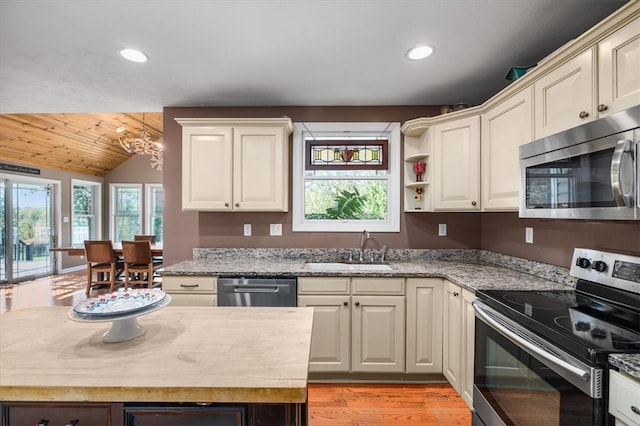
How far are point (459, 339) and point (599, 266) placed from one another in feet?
3.03

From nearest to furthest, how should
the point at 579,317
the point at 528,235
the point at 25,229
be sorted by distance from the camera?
the point at 579,317 < the point at 528,235 < the point at 25,229

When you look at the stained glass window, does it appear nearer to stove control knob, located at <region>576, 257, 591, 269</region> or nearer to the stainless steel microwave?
the stainless steel microwave

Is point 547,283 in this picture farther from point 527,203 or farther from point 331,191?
point 331,191

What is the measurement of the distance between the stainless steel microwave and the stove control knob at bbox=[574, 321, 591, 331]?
453 millimetres

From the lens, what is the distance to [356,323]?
232 centimetres

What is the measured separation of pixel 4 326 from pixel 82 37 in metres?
1.71

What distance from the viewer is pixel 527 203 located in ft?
5.66

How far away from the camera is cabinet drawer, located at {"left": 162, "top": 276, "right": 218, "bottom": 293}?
2293mm

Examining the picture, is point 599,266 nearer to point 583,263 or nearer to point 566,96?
point 583,263

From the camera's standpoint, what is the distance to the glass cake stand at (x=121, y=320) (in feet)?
3.37

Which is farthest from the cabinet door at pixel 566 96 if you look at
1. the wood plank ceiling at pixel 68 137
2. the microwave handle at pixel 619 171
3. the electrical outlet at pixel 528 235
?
the wood plank ceiling at pixel 68 137

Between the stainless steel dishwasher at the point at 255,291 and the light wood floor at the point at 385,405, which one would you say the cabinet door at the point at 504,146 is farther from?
the stainless steel dishwasher at the point at 255,291

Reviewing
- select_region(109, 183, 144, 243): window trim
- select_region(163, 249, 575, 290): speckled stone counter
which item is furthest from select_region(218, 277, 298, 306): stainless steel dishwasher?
select_region(109, 183, 144, 243): window trim

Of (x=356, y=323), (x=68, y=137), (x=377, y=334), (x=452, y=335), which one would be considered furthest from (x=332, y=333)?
(x=68, y=137)
